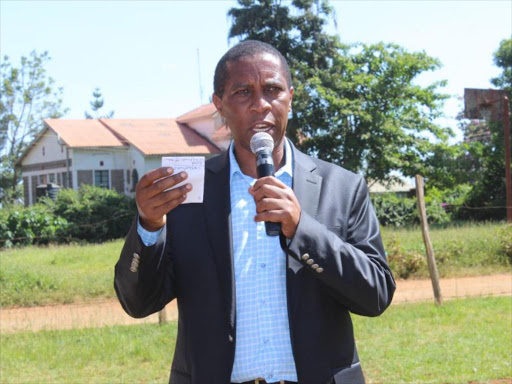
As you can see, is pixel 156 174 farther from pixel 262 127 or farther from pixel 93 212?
pixel 93 212

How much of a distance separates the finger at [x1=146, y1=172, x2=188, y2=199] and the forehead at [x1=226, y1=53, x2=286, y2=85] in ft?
1.78

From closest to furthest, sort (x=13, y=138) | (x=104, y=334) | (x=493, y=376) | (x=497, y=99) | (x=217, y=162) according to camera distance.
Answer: (x=217, y=162) < (x=493, y=376) < (x=104, y=334) < (x=497, y=99) < (x=13, y=138)

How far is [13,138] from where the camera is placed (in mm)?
50781

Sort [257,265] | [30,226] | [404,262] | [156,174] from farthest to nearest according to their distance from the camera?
1. [30,226]
2. [404,262]
3. [257,265]
4. [156,174]

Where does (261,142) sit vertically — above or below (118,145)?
below

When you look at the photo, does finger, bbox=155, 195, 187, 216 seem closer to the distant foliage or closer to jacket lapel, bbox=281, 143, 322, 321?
jacket lapel, bbox=281, 143, 322, 321

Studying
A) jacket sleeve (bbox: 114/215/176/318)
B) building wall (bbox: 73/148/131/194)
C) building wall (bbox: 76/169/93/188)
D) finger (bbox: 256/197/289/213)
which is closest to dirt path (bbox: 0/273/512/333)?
jacket sleeve (bbox: 114/215/176/318)

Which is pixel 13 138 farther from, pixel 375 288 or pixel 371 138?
pixel 375 288

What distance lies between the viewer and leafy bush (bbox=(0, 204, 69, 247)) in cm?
2180

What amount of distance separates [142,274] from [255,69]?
82 cm

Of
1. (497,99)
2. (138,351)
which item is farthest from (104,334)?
(497,99)

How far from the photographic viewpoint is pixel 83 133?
40.3 meters

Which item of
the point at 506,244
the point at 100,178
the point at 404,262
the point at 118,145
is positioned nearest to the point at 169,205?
the point at 404,262

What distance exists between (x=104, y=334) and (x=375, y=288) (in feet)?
22.0
